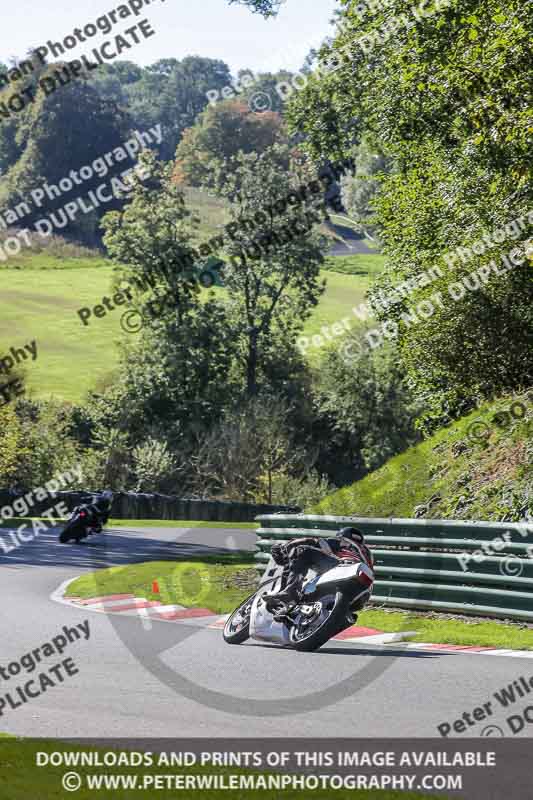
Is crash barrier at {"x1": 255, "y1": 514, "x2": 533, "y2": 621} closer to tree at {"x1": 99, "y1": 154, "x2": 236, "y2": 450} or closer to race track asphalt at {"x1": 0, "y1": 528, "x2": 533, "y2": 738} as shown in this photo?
race track asphalt at {"x1": 0, "y1": 528, "x2": 533, "y2": 738}

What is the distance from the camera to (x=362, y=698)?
8422 millimetres

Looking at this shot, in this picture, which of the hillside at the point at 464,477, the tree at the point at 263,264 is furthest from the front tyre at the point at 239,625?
the tree at the point at 263,264

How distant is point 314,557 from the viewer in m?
9.77

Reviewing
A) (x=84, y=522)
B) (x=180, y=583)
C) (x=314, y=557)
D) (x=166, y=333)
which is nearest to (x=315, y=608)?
(x=314, y=557)

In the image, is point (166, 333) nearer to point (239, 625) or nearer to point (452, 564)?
point (452, 564)

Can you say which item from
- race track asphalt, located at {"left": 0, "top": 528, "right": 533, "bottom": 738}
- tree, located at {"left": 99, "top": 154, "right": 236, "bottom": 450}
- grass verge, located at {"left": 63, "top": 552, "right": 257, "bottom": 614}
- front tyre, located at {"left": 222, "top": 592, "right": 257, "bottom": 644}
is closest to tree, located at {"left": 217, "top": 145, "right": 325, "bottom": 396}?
tree, located at {"left": 99, "top": 154, "right": 236, "bottom": 450}

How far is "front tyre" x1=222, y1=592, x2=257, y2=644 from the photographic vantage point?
10.6 m

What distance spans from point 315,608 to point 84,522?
636 inches

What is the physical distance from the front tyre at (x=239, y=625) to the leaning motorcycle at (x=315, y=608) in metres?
0.01

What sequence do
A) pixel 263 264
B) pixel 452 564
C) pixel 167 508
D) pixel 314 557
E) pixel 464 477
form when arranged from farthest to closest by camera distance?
pixel 263 264, pixel 167 508, pixel 464 477, pixel 452 564, pixel 314 557

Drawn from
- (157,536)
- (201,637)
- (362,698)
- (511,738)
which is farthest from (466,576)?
(157,536)

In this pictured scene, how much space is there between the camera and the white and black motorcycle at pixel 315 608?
952 cm

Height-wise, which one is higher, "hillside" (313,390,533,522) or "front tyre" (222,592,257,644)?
"hillside" (313,390,533,522)
